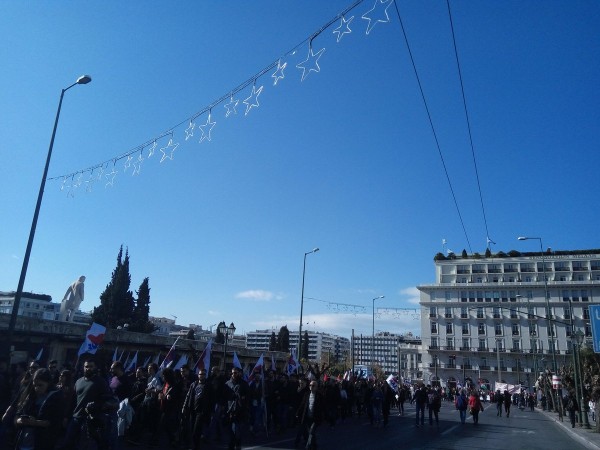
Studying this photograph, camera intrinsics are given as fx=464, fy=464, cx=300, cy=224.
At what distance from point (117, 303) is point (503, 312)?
69106 mm

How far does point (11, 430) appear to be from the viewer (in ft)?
28.8

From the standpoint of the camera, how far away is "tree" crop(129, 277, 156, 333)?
5741cm

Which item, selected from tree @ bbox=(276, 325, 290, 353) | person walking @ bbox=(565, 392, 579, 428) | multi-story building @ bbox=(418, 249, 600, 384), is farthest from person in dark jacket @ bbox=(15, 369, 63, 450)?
multi-story building @ bbox=(418, 249, 600, 384)

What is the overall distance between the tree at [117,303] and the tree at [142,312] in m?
0.79

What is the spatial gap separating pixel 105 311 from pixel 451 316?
211 ft

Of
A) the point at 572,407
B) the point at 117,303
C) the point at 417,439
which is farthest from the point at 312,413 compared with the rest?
the point at 117,303

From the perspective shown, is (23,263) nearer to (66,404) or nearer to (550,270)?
(66,404)

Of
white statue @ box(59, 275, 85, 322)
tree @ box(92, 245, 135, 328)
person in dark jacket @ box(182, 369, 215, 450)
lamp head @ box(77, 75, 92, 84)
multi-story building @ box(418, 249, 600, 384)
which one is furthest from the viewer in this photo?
multi-story building @ box(418, 249, 600, 384)

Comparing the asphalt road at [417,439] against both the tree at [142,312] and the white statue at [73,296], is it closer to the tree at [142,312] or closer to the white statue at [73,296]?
the white statue at [73,296]

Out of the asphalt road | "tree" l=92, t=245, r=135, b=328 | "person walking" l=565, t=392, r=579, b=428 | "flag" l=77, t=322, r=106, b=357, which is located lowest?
the asphalt road

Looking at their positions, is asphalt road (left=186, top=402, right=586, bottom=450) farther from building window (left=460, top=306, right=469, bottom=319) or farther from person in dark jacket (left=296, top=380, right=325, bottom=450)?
building window (left=460, top=306, right=469, bottom=319)

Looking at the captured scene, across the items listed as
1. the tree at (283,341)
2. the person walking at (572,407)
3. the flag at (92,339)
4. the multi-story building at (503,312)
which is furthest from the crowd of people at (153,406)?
the multi-story building at (503,312)

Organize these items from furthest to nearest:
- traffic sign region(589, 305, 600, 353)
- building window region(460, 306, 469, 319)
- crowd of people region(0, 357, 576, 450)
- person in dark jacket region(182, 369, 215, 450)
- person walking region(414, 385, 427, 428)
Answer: building window region(460, 306, 469, 319) → person walking region(414, 385, 427, 428) → traffic sign region(589, 305, 600, 353) → person in dark jacket region(182, 369, 215, 450) → crowd of people region(0, 357, 576, 450)

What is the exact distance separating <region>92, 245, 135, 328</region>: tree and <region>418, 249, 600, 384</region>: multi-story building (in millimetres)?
54659
